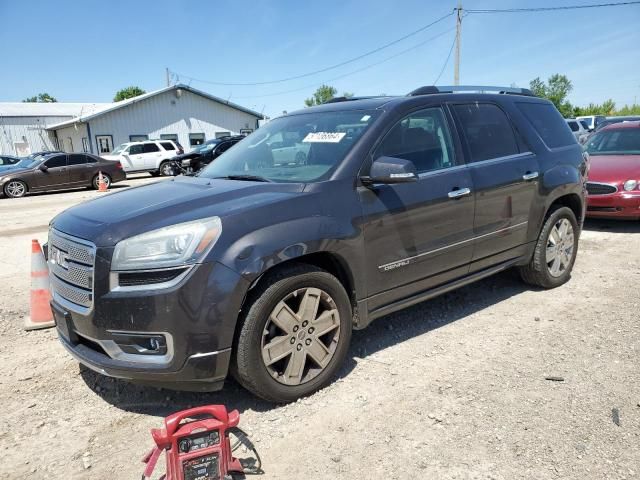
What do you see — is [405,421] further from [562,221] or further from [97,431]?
[562,221]

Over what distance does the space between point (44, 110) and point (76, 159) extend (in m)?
29.1

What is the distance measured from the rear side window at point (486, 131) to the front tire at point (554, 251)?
894 mm

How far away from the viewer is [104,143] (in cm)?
3030

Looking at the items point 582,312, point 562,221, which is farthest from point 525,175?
point 582,312

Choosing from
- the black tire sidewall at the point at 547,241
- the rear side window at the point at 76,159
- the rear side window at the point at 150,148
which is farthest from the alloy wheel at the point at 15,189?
the black tire sidewall at the point at 547,241

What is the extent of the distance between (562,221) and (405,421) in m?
3.09

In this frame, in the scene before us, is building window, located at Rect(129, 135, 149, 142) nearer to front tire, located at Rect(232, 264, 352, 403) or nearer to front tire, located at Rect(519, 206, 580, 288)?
front tire, located at Rect(519, 206, 580, 288)

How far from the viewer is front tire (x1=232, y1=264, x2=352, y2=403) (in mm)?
2699

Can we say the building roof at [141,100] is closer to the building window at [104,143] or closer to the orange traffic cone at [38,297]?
the building window at [104,143]

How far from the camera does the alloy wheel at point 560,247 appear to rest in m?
4.75

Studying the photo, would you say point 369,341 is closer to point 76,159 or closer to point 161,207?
point 161,207

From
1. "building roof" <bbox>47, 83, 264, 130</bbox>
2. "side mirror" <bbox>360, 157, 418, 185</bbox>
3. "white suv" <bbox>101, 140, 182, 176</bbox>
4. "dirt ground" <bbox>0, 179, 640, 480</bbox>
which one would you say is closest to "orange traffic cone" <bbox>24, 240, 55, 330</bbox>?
"dirt ground" <bbox>0, 179, 640, 480</bbox>

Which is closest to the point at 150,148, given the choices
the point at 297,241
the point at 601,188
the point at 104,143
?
the point at 104,143

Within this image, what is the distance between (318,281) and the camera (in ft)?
9.59
